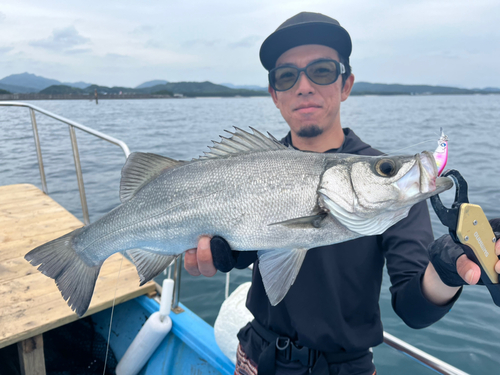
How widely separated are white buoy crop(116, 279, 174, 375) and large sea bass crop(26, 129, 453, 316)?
2.86ft

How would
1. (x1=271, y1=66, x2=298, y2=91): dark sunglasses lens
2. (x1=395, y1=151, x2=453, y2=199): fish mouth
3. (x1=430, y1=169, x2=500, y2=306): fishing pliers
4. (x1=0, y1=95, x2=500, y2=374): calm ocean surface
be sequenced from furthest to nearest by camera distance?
(x1=0, y1=95, x2=500, y2=374): calm ocean surface < (x1=271, y1=66, x2=298, y2=91): dark sunglasses lens < (x1=395, y1=151, x2=453, y2=199): fish mouth < (x1=430, y1=169, x2=500, y2=306): fishing pliers

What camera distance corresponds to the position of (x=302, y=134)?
2.16 metres

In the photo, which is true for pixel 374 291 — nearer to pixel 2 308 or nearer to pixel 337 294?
pixel 337 294

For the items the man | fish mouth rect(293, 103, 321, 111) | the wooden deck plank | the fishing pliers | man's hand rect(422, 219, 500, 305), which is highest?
fish mouth rect(293, 103, 321, 111)

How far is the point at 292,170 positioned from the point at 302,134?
0.62m

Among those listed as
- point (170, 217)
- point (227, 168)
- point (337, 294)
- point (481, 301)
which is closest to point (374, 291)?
point (337, 294)

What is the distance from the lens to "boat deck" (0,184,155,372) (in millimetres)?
2439

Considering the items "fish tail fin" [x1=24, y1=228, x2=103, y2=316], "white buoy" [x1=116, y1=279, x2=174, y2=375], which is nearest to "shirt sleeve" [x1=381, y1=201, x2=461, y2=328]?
"fish tail fin" [x1=24, y1=228, x2=103, y2=316]

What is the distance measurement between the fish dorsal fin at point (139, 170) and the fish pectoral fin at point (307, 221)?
77 cm

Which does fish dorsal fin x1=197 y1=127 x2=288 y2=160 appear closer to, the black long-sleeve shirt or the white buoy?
the black long-sleeve shirt

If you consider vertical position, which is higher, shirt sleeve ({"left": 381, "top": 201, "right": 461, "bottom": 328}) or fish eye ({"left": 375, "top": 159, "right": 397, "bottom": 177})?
fish eye ({"left": 375, "top": 159, "right": 397, "bottom": 177})

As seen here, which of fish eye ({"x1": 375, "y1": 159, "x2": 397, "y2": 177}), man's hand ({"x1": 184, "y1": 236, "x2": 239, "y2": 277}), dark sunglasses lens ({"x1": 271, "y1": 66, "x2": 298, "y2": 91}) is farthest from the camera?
dark sunglasses lens ({"x1": 271, "y1": 66, "x2": 298, "y2": 91})

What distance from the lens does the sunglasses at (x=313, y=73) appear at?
7.14ft

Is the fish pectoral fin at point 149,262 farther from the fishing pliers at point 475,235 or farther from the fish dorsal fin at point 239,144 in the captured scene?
the fishing pliers at point 475,235
